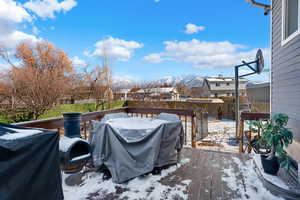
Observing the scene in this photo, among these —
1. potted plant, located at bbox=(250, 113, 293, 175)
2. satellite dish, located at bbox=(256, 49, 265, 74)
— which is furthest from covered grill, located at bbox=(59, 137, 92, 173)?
satellite dish, located at bbox=(256, 49, 265, 74)

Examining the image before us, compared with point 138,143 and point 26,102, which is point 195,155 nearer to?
point 138,143

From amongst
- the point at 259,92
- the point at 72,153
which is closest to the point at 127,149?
the point at 72,153

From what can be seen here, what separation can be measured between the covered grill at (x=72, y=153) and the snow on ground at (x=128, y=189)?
0.78ft

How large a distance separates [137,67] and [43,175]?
1569 centimetres

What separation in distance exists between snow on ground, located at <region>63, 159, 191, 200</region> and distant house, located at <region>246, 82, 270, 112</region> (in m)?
10.7

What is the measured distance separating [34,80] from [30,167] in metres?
8.31

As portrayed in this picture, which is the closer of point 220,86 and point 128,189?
point 128,189

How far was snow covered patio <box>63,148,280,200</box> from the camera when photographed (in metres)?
1.76

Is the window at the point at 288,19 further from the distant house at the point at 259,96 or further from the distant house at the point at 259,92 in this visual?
the distant house at the point at 259,92

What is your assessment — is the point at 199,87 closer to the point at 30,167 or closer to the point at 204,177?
the point at 204,177

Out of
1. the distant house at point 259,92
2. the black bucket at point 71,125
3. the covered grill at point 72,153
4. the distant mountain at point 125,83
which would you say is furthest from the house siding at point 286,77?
the distant mountain at point 125,83

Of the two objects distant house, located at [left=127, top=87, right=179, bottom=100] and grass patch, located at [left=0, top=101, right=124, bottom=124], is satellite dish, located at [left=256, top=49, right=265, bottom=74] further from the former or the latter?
grass patch, located at [left=0, top=101, right=124, bottom=124]

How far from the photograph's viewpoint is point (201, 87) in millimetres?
24969

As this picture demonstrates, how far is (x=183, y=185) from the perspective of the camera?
6.46 feet
